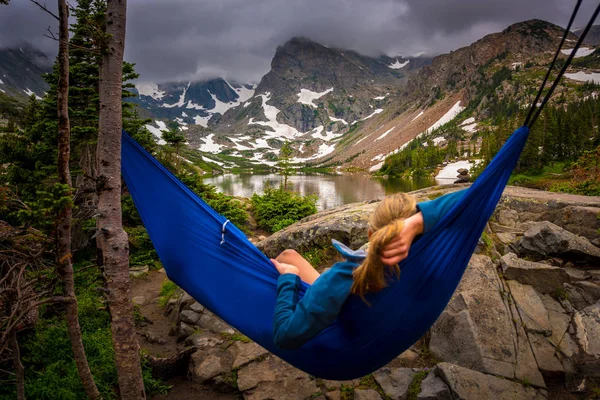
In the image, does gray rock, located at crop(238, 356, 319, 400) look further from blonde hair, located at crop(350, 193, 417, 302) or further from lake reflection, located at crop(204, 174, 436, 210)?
lake reflection, located at crop(204, 174, 436, 210)

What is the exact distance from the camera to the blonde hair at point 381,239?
124 centimetres

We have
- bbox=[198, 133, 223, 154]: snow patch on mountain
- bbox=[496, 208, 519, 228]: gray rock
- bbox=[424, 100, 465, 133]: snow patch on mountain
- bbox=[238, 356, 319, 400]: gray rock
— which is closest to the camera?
bbox=[238, 356, 319, 400]: gray rock

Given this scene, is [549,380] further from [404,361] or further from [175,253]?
[175,253]

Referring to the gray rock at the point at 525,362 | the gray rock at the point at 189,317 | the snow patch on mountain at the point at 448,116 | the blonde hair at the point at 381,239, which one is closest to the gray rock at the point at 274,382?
the gray rock at the point at 189,317

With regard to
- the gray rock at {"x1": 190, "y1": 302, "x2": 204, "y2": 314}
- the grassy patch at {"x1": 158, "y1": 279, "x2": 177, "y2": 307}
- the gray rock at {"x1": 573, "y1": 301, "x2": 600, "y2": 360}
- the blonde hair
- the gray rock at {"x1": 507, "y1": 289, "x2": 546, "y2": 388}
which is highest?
the blonde hair

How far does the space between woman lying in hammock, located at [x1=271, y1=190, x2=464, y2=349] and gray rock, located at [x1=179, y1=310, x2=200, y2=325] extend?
377cm

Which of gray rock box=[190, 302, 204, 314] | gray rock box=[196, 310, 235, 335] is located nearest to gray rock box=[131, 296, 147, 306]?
gray rock box=[190, 302, 204, 314]

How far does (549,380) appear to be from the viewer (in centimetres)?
300

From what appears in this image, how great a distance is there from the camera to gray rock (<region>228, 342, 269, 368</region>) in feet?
12.1

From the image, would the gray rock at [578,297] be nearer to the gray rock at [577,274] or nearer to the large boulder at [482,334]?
the gray rock at [577,274]

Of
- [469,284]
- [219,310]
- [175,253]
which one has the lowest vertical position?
[469,284]

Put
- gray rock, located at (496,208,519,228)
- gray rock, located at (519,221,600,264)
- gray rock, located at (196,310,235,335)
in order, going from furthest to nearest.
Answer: gray rock, located at (496,208,519,228)
gray rock, located at (196,310,235,335)
gray rock, located at (519,221,600,264)

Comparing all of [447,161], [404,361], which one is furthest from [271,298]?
[447,161]

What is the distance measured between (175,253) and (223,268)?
0.43 meters
